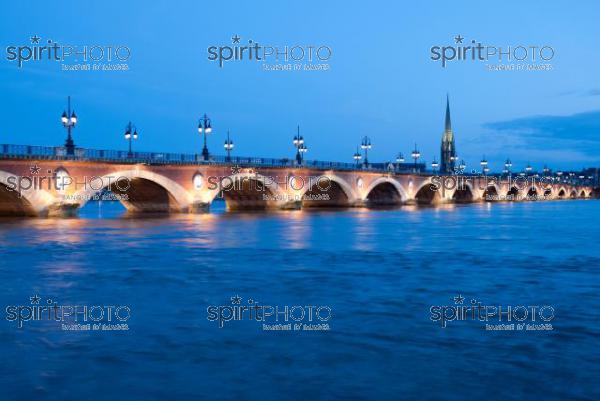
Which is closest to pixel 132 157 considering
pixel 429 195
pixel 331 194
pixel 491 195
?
pixel 331 194

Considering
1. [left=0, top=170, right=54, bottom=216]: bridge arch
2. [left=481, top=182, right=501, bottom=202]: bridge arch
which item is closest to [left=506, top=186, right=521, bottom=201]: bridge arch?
[left=481, top=182, right=501, bottom=202]: bridge arch

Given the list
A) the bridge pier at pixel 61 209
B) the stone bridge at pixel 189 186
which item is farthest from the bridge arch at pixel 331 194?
the bridge pier at pixel 61 209

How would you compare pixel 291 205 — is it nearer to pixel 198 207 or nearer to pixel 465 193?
pixel 198 207

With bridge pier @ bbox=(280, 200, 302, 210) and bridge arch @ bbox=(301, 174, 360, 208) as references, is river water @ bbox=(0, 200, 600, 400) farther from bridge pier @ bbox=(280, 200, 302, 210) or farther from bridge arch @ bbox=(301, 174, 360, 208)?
bridge arch @ bbox=(301, 174, 360, 208)

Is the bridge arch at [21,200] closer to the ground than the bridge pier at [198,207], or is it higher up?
higher up

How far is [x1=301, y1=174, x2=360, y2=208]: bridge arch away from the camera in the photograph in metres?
70.5

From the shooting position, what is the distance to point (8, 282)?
17.2 m

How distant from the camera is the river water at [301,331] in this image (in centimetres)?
854

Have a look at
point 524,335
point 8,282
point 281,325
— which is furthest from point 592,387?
point 8,282

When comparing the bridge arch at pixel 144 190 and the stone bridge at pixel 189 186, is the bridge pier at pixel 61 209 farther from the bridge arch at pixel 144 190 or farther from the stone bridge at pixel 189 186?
the bridge arch at pixel 144 190

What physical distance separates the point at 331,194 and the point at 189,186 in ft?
84.6

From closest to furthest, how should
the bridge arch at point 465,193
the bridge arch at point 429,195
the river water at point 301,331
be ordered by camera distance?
the river water at point 301,331, the bridge arch at point 429,195, the bridge arch at point 465,193

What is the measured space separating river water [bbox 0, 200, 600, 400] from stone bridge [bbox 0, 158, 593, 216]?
12.8 metres

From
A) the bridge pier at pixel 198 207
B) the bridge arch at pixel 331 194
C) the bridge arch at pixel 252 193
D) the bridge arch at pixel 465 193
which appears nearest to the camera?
the bridge pier at pixel 198 207
